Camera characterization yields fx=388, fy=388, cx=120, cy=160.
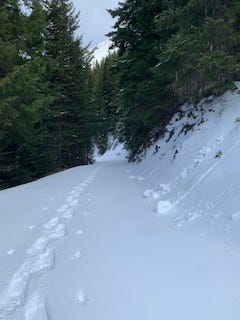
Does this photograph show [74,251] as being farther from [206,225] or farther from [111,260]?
[206,225]

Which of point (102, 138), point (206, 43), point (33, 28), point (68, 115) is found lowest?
point (102, 138)

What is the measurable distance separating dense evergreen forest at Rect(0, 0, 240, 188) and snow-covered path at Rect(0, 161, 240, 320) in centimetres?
498

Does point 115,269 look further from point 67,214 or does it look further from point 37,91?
point 37,91

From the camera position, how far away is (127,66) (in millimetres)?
17469

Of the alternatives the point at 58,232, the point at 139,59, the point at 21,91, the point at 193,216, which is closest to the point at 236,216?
the point at 193,216

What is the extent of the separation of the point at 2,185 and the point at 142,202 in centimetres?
1087

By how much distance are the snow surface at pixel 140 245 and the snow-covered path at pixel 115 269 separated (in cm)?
1

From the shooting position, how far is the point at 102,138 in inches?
2499

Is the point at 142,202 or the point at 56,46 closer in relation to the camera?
the point at 142,202

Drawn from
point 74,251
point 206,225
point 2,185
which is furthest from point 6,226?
point 2,185

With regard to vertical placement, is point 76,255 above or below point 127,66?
below

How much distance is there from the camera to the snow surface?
150 inches

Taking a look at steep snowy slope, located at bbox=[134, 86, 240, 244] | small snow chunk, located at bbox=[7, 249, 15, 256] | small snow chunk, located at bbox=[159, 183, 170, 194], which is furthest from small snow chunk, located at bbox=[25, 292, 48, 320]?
small snow chunk, located at bbox=[159, 183, 170, 194]

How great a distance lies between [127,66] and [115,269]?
13931 millimetres
